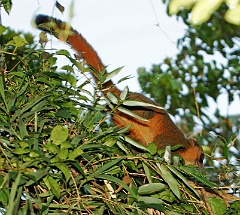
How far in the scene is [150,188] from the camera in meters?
1.85

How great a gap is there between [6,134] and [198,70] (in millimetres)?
3712

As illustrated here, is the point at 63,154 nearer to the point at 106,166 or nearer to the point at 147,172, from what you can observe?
the point at 106,166

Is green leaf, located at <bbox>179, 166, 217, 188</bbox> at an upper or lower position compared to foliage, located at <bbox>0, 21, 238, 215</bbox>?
lower

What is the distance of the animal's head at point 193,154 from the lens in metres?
3.87

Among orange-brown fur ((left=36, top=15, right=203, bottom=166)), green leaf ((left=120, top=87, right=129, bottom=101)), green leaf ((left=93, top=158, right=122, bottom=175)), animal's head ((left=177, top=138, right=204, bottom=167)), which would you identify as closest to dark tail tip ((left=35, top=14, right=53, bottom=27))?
green leaf ((left=120, top=87, right=129, bottom=101))

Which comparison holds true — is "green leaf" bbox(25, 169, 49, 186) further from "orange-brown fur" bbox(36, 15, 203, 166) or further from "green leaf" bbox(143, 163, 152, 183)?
"orange-brown fur" bbox(36, 15, 203, 166)

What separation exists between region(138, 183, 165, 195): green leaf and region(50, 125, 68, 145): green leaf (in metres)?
0.34

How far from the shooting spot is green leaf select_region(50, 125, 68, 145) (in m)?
1.62

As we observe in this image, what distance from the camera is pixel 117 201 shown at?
1788 mm

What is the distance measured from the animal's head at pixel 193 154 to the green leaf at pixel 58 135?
2280 mm

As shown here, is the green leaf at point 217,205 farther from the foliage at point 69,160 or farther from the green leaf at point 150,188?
the green leaf at point 150,188

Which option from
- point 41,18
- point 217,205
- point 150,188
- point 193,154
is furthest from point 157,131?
point 150,188

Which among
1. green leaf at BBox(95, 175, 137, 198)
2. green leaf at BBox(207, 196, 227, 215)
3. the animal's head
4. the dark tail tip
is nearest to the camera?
green leaf at BBox(95, 175, 137, 198)

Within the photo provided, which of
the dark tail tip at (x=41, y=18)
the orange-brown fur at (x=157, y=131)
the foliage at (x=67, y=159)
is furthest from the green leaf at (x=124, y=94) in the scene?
the orange-brown fur at (x=157, y=131)
